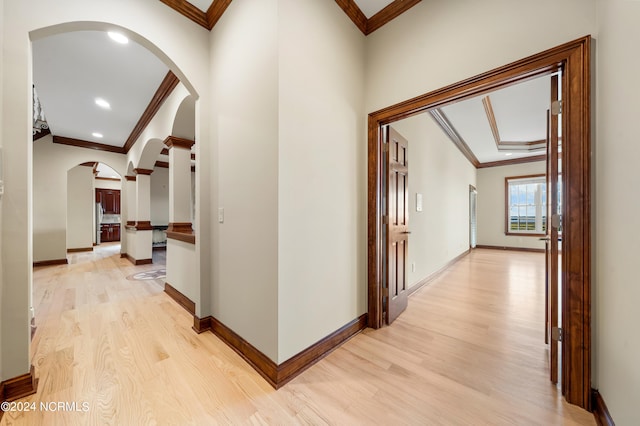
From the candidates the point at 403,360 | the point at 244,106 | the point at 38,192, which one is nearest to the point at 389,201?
the point at 403,360

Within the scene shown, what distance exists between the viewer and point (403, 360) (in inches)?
71.1

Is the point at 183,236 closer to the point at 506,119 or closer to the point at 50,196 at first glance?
the point at 50,196

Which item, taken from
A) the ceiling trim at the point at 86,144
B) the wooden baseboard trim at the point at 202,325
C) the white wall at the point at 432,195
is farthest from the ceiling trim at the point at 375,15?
the ceiling trim at the point at 86,144

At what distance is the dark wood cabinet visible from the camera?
31.1ft

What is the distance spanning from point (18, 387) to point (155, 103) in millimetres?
3685

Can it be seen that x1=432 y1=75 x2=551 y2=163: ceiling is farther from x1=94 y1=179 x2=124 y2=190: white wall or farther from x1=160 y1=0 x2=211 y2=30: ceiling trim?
x1=94 y1=179 x2=124 y2=190: white wall

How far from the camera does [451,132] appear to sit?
4906mm

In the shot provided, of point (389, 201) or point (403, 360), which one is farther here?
point (389, 201)

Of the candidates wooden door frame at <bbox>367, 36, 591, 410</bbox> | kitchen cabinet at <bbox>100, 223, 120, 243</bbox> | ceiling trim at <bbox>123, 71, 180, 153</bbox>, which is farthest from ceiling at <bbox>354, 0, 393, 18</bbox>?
kitchen cabinet at <bbox>100, 223, 120, 243</bbox>

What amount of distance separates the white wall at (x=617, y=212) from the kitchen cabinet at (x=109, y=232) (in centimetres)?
1327

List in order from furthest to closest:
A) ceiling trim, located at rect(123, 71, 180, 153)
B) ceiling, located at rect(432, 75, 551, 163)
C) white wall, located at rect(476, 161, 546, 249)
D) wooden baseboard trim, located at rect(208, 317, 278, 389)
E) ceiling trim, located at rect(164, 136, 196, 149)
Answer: white wall, located at rect(476, 161, 546, 249) < ceiling, located at rect(432, 75, 551, 163) < ceiling trim, located at rect(164, 136, 196, 149) < ceiling trim, located at rect(123, 71, 180, 153) < wooden baseboard trim, located at rect(208, 317, 278, 389)

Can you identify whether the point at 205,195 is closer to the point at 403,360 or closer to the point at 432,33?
the point at 403,360

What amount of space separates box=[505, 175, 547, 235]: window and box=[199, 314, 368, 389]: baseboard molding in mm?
7966

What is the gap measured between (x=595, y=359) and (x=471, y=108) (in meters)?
3.81
